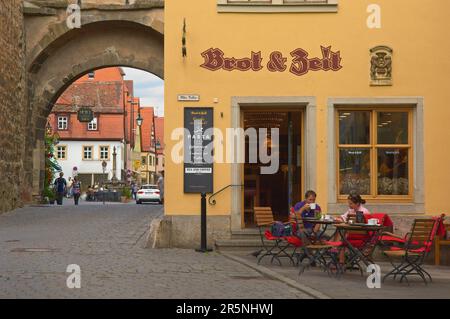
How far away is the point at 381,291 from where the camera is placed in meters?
10.0

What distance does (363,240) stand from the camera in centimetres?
1219

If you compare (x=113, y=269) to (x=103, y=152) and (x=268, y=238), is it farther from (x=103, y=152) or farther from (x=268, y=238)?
(x=103, y=152)

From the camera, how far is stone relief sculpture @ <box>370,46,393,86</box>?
50.3 feet

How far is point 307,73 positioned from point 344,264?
4699 millimetres

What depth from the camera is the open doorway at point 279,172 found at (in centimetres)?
1616

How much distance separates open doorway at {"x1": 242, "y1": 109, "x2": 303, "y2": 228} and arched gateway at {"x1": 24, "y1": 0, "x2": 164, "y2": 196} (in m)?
11.9

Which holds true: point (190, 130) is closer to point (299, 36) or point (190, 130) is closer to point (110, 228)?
point (299, 36)

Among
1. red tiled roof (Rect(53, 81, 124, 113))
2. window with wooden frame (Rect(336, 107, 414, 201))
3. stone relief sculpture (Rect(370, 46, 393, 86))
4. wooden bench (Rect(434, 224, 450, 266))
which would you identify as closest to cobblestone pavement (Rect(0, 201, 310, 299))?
window with wooden frame (Rect(336, 107, 414, 201))

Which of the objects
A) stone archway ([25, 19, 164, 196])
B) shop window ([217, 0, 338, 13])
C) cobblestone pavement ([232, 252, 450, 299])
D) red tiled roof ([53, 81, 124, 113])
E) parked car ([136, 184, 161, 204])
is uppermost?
red tiled roof ([53, 81, 124, 113])

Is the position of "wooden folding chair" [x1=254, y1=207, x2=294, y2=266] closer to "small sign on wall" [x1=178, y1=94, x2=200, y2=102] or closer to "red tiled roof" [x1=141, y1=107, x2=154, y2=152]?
"small sign on wall" [x1=178, y1=94, x2=200, y2=102]

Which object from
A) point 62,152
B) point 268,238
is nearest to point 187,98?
point 268,238

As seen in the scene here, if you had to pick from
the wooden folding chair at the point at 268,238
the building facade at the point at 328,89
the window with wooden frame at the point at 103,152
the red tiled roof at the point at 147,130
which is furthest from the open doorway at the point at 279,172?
the red tiled roof at the point at 147,130

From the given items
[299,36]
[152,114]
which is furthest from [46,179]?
[152,114]

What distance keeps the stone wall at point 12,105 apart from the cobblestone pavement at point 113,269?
21.5 ft
